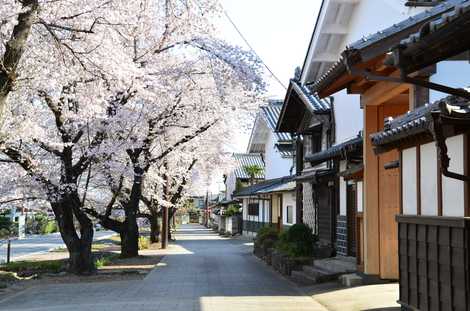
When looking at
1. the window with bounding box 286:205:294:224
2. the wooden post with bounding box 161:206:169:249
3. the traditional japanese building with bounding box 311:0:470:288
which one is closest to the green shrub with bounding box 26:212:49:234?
the wooden post with bounding box 161:206:169:249

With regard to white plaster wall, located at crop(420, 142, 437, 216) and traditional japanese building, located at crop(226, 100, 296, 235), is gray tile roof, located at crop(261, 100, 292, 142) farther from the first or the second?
white plaster wall, located at crop(420, 142, 437, 216)

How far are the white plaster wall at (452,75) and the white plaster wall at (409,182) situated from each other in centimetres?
215

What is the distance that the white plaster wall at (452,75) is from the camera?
1129 cm

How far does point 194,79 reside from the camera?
65.8 feet

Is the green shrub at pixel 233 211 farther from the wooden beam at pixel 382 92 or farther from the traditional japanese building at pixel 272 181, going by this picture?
the wooden beam at pixel 382 92

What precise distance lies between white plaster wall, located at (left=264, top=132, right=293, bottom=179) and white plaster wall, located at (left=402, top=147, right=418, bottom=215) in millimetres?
26486

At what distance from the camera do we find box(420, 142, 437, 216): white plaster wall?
27.8 feet

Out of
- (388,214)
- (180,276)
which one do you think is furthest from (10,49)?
(180,276)

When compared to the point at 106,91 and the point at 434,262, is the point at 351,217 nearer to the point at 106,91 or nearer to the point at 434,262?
the point at 106,91

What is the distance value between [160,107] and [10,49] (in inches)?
451

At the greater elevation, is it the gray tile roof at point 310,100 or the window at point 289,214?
the gray tile roof at point 310,100

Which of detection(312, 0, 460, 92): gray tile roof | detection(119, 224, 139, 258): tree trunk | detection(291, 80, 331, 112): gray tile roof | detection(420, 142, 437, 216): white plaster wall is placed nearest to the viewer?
detection(420, 142, 437, 216): white plaster wall

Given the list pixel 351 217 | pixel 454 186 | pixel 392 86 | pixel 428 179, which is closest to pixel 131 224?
pixel 351 217

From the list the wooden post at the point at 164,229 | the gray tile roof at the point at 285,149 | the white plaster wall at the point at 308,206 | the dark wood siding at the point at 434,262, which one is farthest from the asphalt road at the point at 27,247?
the dark wood siding at the point at 434,262
